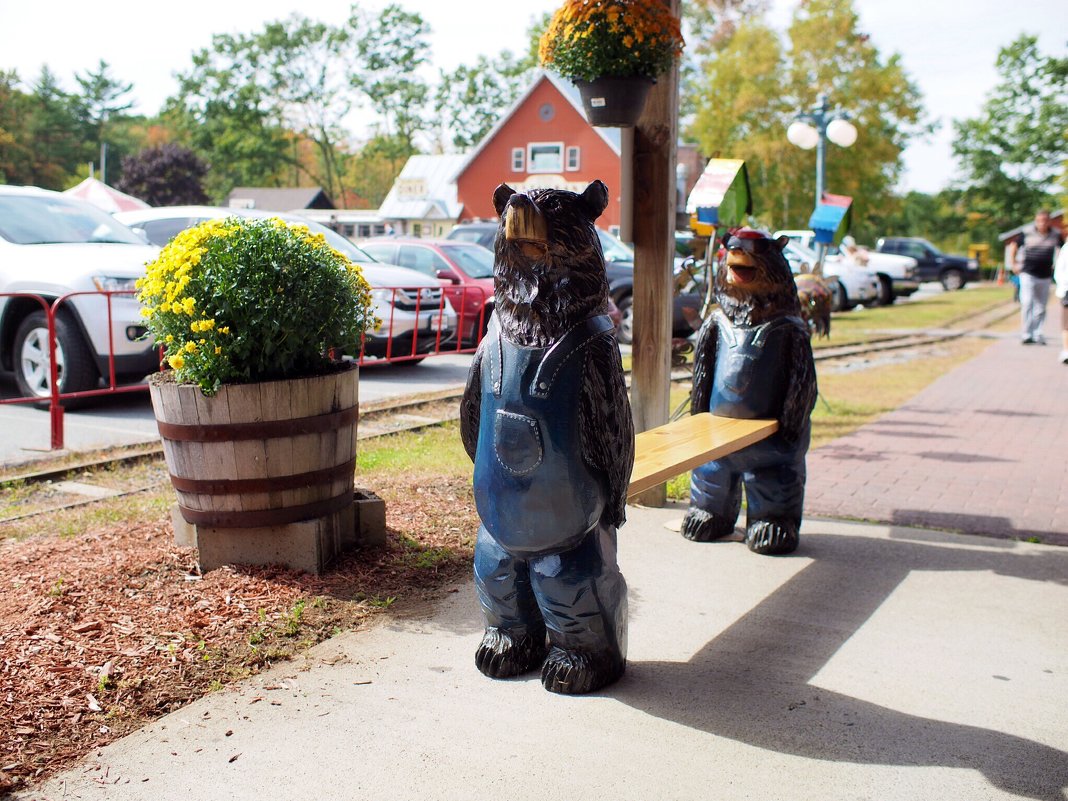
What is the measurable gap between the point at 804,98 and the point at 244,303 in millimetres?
37807

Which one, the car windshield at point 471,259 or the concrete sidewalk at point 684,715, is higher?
the car windshield at point 471,259

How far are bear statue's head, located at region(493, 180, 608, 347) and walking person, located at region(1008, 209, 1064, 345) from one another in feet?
48.9

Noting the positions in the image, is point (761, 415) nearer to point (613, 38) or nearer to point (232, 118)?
point (613, 38)

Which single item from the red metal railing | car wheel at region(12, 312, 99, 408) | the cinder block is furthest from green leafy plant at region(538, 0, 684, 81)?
the red metal railing

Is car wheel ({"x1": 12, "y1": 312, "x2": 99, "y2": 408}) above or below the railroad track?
above

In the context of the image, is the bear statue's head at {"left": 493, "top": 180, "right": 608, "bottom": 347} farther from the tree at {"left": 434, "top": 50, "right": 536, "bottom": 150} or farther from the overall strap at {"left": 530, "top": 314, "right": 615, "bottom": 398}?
the tree at {"left": 434, "top": 50, "right": 536, "bottom": 150}

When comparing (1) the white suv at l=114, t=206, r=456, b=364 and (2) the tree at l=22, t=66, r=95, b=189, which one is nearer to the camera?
(1) the white suv at l=114, t=206, r=456, b=364

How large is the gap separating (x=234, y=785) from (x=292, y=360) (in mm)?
2002

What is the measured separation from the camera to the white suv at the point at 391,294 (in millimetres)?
11312

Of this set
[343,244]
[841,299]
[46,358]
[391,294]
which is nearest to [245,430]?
[46,358]

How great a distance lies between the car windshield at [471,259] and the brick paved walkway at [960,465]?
6036 mm


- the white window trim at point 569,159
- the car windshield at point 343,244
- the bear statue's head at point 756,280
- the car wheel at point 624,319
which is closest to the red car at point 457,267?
the car windshield at point 343,244

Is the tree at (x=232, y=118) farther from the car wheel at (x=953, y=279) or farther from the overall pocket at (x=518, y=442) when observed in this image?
the overall pocket at (x=518, y=442)

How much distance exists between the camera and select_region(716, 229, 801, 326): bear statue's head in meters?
5.15
